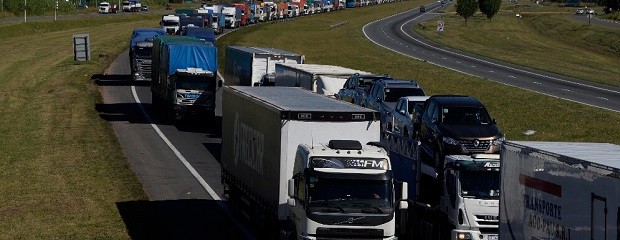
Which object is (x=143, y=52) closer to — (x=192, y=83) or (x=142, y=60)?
(x=142, y=60)

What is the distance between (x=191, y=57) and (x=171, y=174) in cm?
1388

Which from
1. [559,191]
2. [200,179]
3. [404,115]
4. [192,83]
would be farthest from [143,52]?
[559,191]

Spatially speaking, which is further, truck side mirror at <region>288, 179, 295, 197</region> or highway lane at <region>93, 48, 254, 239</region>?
highway lane at <region>93, 48, 254, 239</region>

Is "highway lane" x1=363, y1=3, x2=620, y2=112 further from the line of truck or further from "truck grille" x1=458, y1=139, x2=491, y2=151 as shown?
the line of truck

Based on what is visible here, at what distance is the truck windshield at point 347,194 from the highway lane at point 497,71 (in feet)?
112

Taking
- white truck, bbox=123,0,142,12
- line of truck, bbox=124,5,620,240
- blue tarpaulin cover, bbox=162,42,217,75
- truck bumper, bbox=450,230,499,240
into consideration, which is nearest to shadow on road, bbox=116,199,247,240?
line of truck, bbox=124,5,620,240

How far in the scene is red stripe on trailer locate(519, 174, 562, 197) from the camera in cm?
1550

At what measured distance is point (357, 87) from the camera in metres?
39.5

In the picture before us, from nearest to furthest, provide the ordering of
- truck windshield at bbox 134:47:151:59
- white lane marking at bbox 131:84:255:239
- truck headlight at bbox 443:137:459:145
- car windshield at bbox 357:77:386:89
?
truck headlight at bbox 443:137:459:145, white lane marking at bbox 131:84:255:239, car windshield at bbox 357:77:386:89, truck windshield at bbox 134:47:151:59

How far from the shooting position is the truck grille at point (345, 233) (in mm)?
20188

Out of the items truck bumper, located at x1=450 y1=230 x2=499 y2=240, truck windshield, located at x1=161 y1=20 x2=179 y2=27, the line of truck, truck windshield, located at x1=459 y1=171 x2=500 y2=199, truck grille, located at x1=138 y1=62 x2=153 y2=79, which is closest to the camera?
the line of truck

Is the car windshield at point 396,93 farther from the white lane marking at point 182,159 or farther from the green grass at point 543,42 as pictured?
the green grass at point 543,42

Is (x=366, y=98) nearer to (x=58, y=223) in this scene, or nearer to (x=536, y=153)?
(x=58, y=223)

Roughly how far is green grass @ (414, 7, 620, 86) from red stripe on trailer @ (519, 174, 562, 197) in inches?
2135
